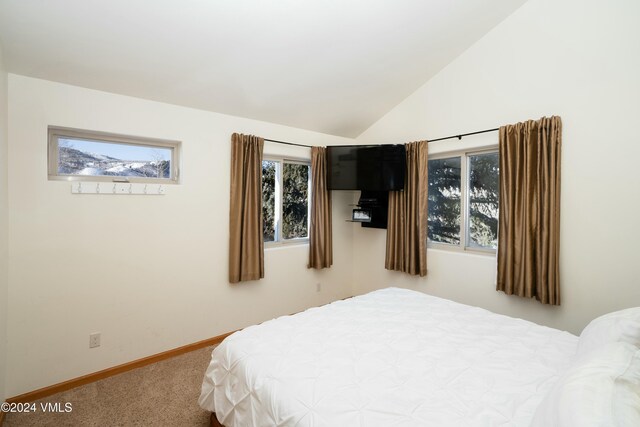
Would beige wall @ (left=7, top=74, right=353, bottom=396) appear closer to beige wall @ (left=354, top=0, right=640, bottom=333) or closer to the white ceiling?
the white ceiling

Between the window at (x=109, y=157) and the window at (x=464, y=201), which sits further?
the window at (x=464, y=201)

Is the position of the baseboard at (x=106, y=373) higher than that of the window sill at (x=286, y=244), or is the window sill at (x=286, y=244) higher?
the window sill at (x=286, y=244)

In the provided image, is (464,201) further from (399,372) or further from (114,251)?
(114,251)

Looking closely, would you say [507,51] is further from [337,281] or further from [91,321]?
[91,321]

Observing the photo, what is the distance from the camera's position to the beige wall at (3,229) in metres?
1.82

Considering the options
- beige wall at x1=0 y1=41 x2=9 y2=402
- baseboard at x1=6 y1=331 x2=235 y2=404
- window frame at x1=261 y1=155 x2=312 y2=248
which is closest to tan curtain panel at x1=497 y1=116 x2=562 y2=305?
window frame at x1=261 y1=155 x2=312 y2=248

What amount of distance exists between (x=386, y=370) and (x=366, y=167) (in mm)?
2487

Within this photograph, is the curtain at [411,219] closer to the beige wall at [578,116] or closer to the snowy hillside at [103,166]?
the beige wall at [578,116]

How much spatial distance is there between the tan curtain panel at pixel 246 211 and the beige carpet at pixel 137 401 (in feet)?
3.11

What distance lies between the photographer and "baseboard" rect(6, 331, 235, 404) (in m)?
2.05

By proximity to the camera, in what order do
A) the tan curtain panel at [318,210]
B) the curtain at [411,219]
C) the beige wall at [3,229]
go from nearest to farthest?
the beige wall at [3,229]
the curtain at [411,219]
the tan curtain panel at [318,210]

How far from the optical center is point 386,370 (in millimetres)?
1354

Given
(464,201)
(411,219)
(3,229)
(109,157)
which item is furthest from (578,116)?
(3,229)

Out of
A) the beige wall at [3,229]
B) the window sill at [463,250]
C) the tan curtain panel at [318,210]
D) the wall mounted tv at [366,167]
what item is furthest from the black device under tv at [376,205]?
the beige wall at [3,229]
